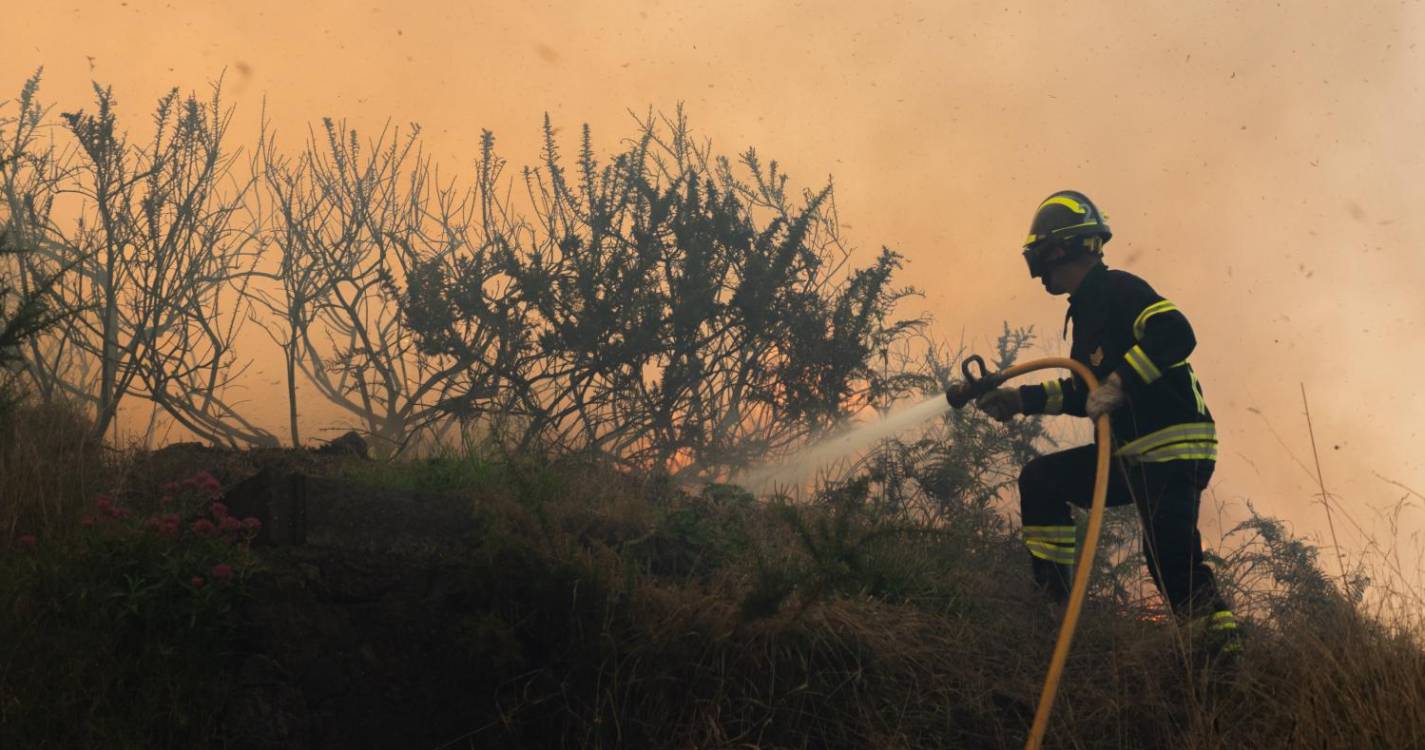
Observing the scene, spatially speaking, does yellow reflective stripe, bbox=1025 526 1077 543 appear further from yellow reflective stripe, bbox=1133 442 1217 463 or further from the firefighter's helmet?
the firefighter's helmet

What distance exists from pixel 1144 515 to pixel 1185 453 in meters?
0.31

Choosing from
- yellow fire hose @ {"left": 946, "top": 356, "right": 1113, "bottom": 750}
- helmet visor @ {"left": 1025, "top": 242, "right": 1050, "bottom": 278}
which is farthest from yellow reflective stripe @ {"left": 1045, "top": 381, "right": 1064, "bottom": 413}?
helmet visor @ {"left": 1025, "top": 242, "right": 1050, "bottom": 278}

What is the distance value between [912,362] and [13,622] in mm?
7228

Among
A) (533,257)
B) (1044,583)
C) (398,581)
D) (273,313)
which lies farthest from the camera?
(273,313)

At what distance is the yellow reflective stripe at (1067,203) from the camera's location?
17.5 feet

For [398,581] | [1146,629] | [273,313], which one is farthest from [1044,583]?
[273,313]

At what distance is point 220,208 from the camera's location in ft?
28.9

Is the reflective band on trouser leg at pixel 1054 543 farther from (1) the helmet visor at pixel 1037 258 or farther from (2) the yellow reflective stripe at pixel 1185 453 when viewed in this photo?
(1) the helmet visor at pixel 1037 258

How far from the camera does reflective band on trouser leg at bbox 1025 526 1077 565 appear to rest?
16.8 ft

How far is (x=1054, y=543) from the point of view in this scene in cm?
515

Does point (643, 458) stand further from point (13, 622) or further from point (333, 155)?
point (13, 622)

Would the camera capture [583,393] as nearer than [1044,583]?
No

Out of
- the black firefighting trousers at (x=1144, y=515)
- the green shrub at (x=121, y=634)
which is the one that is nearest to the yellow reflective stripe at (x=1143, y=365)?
the black firefighting trousers at (x=1144, y=515)

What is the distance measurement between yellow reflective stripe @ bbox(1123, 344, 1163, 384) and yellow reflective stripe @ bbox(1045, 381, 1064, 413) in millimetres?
466
